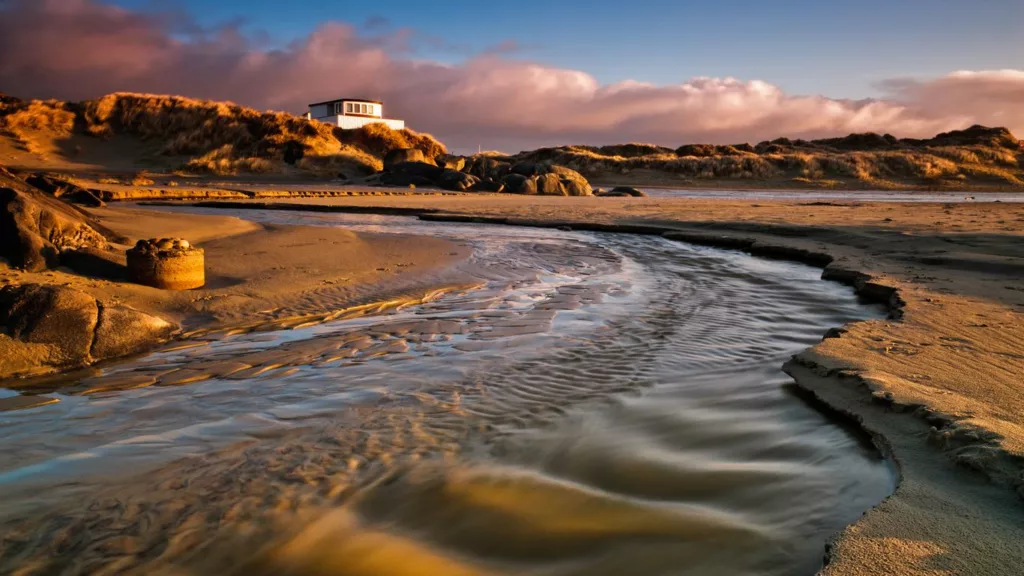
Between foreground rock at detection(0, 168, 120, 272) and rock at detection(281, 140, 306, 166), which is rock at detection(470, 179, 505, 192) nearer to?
rock at detection(281, 140, 306, 166)

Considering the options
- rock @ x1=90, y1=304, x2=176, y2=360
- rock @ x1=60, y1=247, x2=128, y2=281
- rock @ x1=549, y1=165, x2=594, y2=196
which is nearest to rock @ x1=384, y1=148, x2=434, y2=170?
rock @ x1=549, y1=165, x2=594, y2=196

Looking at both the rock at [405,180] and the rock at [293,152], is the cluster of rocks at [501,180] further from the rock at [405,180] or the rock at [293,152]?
the rock at [293,152]

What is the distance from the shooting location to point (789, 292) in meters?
6.42

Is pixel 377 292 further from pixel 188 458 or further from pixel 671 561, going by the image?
pixel 671 561

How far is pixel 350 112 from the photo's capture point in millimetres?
55062

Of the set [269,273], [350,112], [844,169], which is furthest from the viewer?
[350,112]

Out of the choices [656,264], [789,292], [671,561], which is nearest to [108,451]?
[671,561]

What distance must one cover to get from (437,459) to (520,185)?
2431 centimetres

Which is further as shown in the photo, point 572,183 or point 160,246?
point 572,183

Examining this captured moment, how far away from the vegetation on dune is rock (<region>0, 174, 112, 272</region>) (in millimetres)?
26072

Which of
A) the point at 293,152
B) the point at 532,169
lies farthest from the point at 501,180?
the point at 293,152

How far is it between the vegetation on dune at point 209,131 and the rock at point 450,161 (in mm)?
3103

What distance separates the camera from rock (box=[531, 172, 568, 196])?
86.5 ft

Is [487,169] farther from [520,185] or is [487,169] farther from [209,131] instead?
[209,131]
